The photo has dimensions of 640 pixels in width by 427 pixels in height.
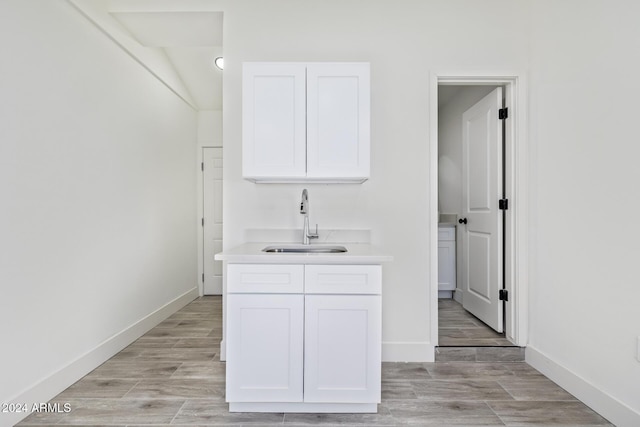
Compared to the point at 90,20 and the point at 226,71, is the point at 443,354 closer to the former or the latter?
the point at 226,71

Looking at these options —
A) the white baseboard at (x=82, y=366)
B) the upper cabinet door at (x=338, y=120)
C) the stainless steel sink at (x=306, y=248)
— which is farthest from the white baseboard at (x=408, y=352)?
the white baseboard at (x=82, y=366)

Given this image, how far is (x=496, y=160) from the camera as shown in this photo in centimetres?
262

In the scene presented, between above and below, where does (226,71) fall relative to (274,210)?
above

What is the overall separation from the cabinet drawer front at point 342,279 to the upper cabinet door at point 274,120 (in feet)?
2.21

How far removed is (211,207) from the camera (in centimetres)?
417

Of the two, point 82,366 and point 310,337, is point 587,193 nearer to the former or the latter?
point 310,337

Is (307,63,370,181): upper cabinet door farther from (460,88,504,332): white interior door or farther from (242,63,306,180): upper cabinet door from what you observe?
(460,88,504,332): white interior door

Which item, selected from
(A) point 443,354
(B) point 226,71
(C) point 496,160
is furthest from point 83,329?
(C) point 496,160

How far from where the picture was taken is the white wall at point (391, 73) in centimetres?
242

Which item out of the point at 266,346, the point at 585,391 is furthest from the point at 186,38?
the point at 585,391

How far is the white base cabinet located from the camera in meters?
1.71

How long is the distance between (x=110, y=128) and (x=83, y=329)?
1447 mm

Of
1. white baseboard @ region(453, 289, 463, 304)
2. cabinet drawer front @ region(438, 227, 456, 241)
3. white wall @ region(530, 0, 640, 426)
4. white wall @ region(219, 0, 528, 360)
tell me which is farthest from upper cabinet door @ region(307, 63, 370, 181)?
white baseboard @ region(453, 289, 463, 304)

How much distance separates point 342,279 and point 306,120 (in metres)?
1.01
